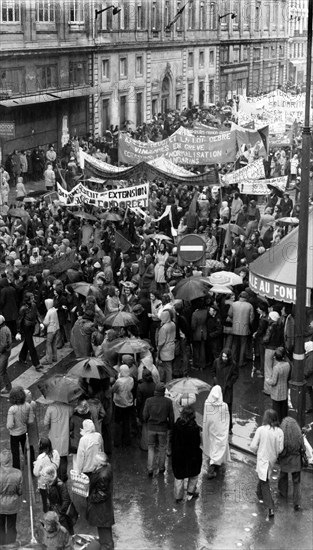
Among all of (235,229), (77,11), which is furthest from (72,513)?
(77,11)

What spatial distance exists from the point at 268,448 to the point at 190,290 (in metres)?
5.07

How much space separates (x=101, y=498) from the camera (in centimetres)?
997

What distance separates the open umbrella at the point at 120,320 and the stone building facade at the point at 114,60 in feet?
71.9

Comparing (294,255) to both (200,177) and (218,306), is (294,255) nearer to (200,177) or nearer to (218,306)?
(218,306)

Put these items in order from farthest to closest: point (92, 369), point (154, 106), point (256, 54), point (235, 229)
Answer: point (256, 54) < point (154, 106) < point (235, 229) < point (92, 369)

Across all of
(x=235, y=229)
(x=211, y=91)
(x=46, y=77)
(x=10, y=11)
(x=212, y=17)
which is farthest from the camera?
(x=211, y=91)

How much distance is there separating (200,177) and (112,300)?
7.08 metres

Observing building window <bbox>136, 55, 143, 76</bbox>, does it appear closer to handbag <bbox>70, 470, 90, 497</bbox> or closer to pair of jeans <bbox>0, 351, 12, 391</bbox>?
pair of jeans <bbox>0, 351, 12, 391</bbox>

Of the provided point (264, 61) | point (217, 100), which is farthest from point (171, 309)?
point (264, 61)

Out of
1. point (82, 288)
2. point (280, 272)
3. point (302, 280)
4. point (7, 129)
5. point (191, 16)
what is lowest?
point (82, 288)

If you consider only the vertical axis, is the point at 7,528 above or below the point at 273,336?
below

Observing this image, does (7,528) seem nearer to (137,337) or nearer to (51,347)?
(137,337)

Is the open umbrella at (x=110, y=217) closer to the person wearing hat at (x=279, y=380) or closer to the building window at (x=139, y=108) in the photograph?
the person wearing hat at (x=279, y=380)

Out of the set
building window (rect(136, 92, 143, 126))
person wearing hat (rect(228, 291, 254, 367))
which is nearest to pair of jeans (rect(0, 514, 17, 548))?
person wearing hat (rect(228, 291, 254, 367))
